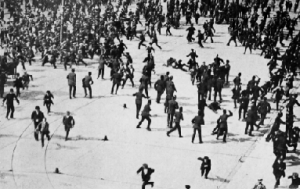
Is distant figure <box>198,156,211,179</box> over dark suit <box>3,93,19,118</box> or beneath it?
beneath

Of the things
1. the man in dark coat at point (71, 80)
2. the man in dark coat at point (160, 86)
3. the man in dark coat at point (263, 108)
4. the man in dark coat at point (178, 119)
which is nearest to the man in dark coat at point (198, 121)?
the man in dark coat at point (178, 119)

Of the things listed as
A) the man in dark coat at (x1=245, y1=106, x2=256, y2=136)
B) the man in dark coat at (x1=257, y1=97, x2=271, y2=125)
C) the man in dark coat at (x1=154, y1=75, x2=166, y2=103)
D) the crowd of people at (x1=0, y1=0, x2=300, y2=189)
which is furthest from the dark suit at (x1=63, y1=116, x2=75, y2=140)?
the man in dark coat at (x1=257, y1=97, x2=271, y2=125)

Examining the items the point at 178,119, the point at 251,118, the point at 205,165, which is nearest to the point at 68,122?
the point at 178,119

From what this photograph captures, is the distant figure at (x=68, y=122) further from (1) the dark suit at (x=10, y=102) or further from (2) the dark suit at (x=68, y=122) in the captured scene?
(1) the dark suit at (x=10, y=102)

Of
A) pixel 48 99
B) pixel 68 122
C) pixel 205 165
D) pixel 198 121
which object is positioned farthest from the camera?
pixel 48 99

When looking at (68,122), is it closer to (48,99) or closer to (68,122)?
(68,122)

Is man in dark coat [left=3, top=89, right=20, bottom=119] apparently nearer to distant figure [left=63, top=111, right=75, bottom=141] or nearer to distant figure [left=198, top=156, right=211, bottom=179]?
distant figure [left=63, top=111, right=75, bottom=141]

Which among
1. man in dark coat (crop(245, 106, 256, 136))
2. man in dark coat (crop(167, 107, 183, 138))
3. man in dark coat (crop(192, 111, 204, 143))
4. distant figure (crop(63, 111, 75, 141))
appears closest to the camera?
man in dark coat (crop(192, 111, 204, 143))

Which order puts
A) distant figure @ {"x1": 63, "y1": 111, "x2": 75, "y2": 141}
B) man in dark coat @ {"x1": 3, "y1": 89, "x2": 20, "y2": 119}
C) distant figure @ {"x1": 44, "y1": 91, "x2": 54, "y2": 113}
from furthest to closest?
distant figure @ {"x1": 44, "y1": 91, "x2": 54, "y2": 113} < man in dark coat @ {"x1": 3, "y1": 89, "x2": 20, "y2": 119} < distant figure @ {"x1": 63, "y1": 111, "x2": 75, "y2": 141}

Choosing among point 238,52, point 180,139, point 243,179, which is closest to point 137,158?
point 180,139
